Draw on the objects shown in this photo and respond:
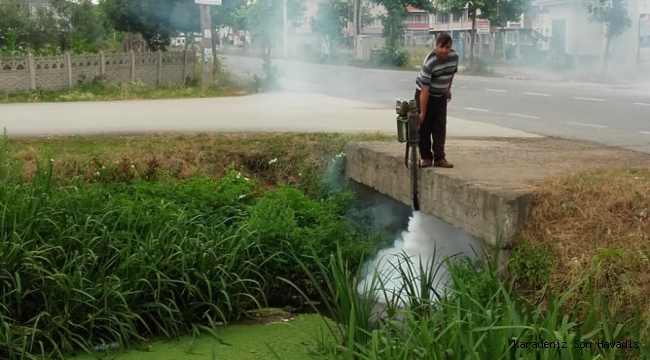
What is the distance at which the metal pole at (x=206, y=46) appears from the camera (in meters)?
17.7

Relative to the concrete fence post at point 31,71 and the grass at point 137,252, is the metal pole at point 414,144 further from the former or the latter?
the concrete fence post at point 31,71

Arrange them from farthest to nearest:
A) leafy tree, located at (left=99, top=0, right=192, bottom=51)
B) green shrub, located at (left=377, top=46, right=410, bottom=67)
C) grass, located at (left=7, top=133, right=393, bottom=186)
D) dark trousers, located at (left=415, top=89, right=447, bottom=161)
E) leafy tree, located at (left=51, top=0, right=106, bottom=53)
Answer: green shrub, located at (left=377, top=46, right=410, bottom=67), leafy tree, located at (left=51, top=0, right=106, bottom=53), leafy tree, located at (left=99, top=0, right=192, bottom=51), grass, located at (left=7, top=133, right=393, bottom=186), dark trousers, located at (left=415, top=89, right=447, bottom=161)

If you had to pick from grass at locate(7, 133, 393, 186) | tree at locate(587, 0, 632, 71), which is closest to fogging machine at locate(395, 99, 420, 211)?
grass at locate(7, 133, 393, 186)

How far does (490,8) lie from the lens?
22.8 meters

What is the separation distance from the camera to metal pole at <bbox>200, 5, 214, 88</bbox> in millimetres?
17703

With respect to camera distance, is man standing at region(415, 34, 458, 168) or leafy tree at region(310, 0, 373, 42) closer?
man standing at region(415, 34, 458, 168)

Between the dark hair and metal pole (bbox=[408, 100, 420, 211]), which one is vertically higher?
the dark hair

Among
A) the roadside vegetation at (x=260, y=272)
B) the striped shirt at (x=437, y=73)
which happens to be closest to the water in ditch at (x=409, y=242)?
the roadside vegetation at (x=260, y=272)

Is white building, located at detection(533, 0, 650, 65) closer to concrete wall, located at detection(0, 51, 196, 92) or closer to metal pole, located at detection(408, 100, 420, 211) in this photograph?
concrete wall, located at detection(0, 51, 196, 92)

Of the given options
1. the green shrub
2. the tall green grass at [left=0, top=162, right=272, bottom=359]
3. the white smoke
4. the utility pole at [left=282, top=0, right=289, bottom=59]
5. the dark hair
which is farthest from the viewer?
the green shrub

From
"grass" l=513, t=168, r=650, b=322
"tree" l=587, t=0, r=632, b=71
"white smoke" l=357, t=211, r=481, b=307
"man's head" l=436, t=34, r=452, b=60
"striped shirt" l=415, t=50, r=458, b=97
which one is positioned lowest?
"white smoke" l=357, t=211, r=481, b=307

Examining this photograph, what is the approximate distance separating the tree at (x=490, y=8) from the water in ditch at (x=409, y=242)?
9.41m

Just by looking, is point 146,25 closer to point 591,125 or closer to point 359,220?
point 591,125

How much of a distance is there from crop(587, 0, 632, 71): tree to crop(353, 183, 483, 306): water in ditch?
12731 mm
